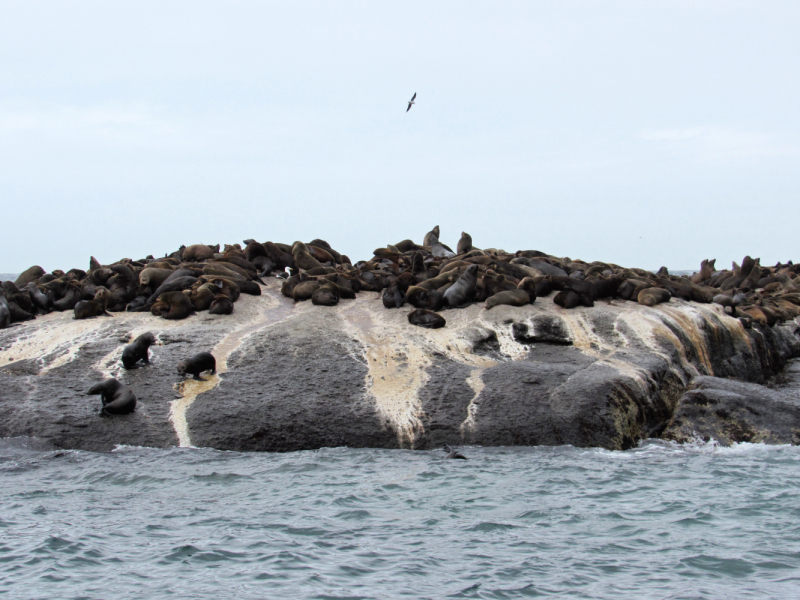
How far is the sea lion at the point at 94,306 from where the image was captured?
1352 centimetres

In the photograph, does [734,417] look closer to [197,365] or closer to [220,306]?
[197,365]

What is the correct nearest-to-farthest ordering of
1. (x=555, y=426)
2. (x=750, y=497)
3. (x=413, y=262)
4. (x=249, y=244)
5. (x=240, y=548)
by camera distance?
(x=240, y=548) < (x=750, y=497) < (x=555, y=426) < (x=413, y=262) < (x=249, y=244)

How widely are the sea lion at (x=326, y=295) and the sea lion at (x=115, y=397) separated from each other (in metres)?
4.97

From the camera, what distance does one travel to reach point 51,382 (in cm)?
1108

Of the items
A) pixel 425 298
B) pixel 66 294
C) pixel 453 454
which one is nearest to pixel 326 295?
pixel 425 298

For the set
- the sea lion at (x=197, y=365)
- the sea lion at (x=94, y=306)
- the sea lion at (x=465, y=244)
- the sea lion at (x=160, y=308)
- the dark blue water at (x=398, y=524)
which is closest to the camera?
the dark blue water at (x=398, y=524)

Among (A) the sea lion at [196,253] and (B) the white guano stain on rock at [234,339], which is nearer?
(B) the white guano stain on rock at [234,339]

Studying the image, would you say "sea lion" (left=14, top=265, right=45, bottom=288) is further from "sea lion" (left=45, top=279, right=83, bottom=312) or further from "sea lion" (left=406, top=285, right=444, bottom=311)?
"sea lion" (left=406, top=285, right=444, bottom=311)

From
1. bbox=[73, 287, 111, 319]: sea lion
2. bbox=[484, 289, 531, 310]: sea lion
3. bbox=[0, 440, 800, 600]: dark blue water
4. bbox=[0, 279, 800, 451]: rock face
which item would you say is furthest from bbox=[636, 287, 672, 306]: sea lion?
bbox=[73, 287, 111, 319]: sea lion

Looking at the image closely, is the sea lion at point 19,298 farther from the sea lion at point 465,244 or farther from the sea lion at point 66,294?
the sea lion at point 465,244

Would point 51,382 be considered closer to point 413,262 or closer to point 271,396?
point 271,396

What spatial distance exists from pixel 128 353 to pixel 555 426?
633cm

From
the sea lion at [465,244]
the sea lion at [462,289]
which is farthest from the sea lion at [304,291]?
the sea lion at [465,244]

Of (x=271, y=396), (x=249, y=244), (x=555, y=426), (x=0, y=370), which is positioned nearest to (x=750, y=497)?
(x=555, y=426)
